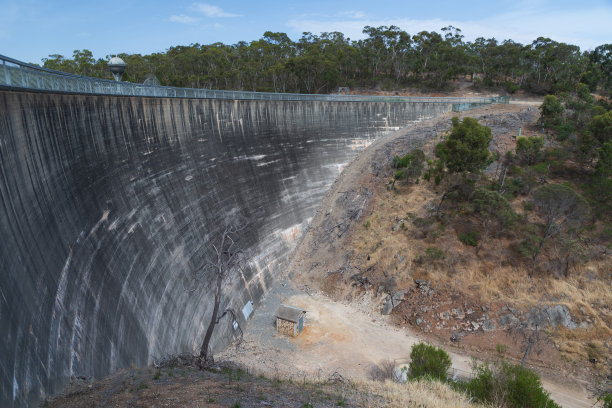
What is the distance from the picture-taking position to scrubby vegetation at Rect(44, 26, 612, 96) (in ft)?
213

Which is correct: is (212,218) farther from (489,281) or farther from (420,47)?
(420,47)

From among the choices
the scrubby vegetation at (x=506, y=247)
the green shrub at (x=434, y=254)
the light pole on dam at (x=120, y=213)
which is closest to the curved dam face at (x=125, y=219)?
the light pole on dam at (x=120, y=213)

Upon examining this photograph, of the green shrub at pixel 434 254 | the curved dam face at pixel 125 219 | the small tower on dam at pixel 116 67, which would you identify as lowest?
the green shrub at pixel 434 254

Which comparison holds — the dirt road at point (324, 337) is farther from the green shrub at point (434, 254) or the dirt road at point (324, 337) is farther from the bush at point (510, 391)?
the bush at point (510, 391)

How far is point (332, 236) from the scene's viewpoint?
4009 centimetres

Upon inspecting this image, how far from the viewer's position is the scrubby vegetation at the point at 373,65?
213 feet

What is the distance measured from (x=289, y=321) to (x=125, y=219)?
13.8 m

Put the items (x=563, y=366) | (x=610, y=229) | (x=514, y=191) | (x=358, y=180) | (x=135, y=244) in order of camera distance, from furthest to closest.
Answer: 1. (x=358, y=180)
2. (x=514, y=191)
3. (x=610, y=229)
4. (x=563, y=366)
5. (x=135, y=244)

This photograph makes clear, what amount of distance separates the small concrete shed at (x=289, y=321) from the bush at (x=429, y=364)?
936cm

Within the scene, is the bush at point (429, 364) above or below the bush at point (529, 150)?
below

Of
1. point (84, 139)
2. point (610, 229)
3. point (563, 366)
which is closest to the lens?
point (84, 139)

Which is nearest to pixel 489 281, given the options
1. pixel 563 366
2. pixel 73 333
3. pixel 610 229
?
pixel 563 366

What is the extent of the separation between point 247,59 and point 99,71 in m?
27.1

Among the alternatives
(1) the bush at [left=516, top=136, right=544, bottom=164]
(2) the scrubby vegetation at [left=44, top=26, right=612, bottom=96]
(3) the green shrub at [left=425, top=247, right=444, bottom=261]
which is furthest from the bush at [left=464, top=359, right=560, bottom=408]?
(2) the scrubby vegetation at [left=44, top=26, right=612, bottom=96]
